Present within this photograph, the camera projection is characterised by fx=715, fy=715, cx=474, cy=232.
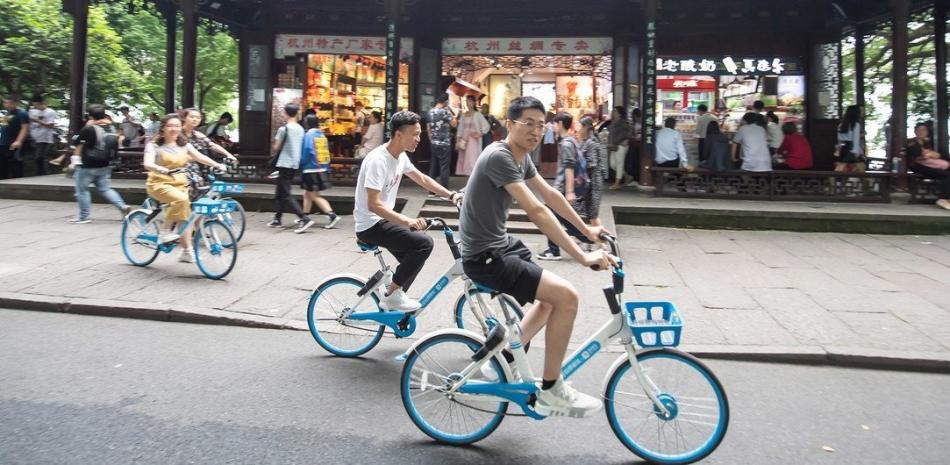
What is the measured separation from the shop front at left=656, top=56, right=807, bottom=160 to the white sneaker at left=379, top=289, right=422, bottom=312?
10907 millimetres

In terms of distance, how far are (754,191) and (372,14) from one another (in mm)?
8681

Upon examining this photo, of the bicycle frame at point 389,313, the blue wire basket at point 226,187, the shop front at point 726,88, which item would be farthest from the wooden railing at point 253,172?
the bicycle frame at point 389,313

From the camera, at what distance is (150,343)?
5.42m

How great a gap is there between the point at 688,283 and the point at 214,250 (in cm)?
492

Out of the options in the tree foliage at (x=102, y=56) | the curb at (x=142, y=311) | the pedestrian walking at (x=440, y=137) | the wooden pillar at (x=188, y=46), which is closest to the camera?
the curb at (x=142, y=311)

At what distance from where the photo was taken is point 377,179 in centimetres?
493

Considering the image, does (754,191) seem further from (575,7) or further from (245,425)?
(245,425)

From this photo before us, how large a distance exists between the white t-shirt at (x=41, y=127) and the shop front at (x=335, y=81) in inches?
181

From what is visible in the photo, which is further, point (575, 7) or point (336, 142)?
point (336, 142)

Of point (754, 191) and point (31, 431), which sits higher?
point (754, 191)

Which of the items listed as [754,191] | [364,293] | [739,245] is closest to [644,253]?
[739,245]

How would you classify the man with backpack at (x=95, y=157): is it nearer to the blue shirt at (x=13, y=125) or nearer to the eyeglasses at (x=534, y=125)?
the blue shirt at (x=13, y=125)

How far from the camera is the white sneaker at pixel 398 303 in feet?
16.4

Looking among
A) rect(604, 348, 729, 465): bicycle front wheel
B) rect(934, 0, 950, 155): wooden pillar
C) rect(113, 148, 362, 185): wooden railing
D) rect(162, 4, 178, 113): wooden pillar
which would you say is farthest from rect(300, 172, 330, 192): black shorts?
rect(934, 0, 950, 155): wooden pillar
